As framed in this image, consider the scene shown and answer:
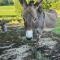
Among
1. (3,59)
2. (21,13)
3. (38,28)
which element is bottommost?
(3,59)

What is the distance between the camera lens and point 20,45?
5.57 feet

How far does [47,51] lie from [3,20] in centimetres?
43

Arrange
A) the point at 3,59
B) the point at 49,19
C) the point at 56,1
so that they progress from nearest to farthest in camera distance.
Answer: the point at 3,59, the point at 56,1, the point at 49,19

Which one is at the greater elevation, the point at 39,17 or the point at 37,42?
the point at 39,17

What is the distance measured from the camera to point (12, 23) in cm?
174

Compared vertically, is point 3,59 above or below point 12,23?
below

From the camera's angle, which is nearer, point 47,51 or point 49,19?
point 47,51

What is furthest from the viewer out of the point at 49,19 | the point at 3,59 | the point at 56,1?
the point at 49,19

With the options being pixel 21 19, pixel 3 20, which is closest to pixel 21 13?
pixel 21 19

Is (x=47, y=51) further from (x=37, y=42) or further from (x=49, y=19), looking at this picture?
(x=49, y=19)

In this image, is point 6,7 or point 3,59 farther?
point 6,7

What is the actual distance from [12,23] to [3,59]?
30 cm

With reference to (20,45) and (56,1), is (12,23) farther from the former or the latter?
(56,1)

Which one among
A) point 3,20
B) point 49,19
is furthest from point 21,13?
point 49,19
